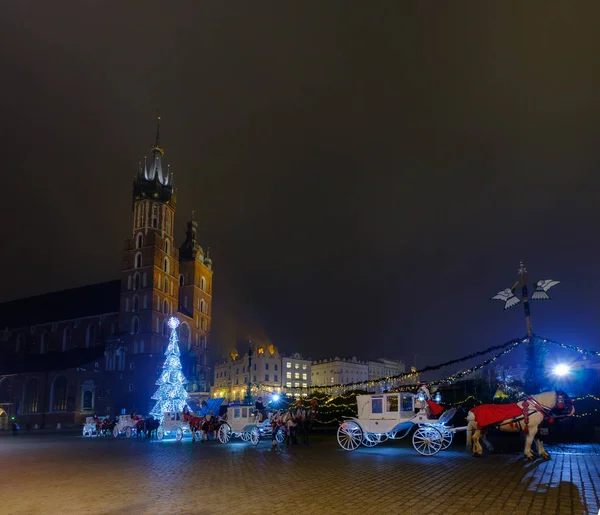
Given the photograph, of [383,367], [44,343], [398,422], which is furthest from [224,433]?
[383,367]

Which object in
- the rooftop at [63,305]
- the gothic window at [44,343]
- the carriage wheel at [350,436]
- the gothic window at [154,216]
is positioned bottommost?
the carriage wheel at [350,436]

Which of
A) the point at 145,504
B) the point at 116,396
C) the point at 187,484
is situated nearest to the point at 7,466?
the point at 187,484

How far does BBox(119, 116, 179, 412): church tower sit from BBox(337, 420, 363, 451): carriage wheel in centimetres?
5428

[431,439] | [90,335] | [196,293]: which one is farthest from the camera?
[196,293]

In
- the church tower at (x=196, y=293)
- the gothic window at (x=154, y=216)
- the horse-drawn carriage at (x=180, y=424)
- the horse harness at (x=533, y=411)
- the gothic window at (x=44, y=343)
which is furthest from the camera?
the church tower at (x=196, y=293)

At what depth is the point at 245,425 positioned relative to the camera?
25.1 metres

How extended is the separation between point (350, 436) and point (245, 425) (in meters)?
7.46

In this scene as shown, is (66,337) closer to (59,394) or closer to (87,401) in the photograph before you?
(59,394)

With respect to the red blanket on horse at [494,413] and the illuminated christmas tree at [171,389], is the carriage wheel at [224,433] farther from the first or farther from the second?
the illuminated christmas tree at [171,389]

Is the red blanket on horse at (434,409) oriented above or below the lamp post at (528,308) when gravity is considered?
below

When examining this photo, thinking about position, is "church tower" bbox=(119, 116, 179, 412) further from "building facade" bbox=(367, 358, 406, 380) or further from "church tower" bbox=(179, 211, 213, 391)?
"building facade" bbox=(367, 358, 406, 380)

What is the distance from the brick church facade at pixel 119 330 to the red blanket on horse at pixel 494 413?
5765 centimetres

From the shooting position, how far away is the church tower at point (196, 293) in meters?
86.9

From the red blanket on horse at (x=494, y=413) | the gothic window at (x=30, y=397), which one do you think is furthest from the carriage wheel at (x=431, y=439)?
the gothic window at (x=30, y=397)
